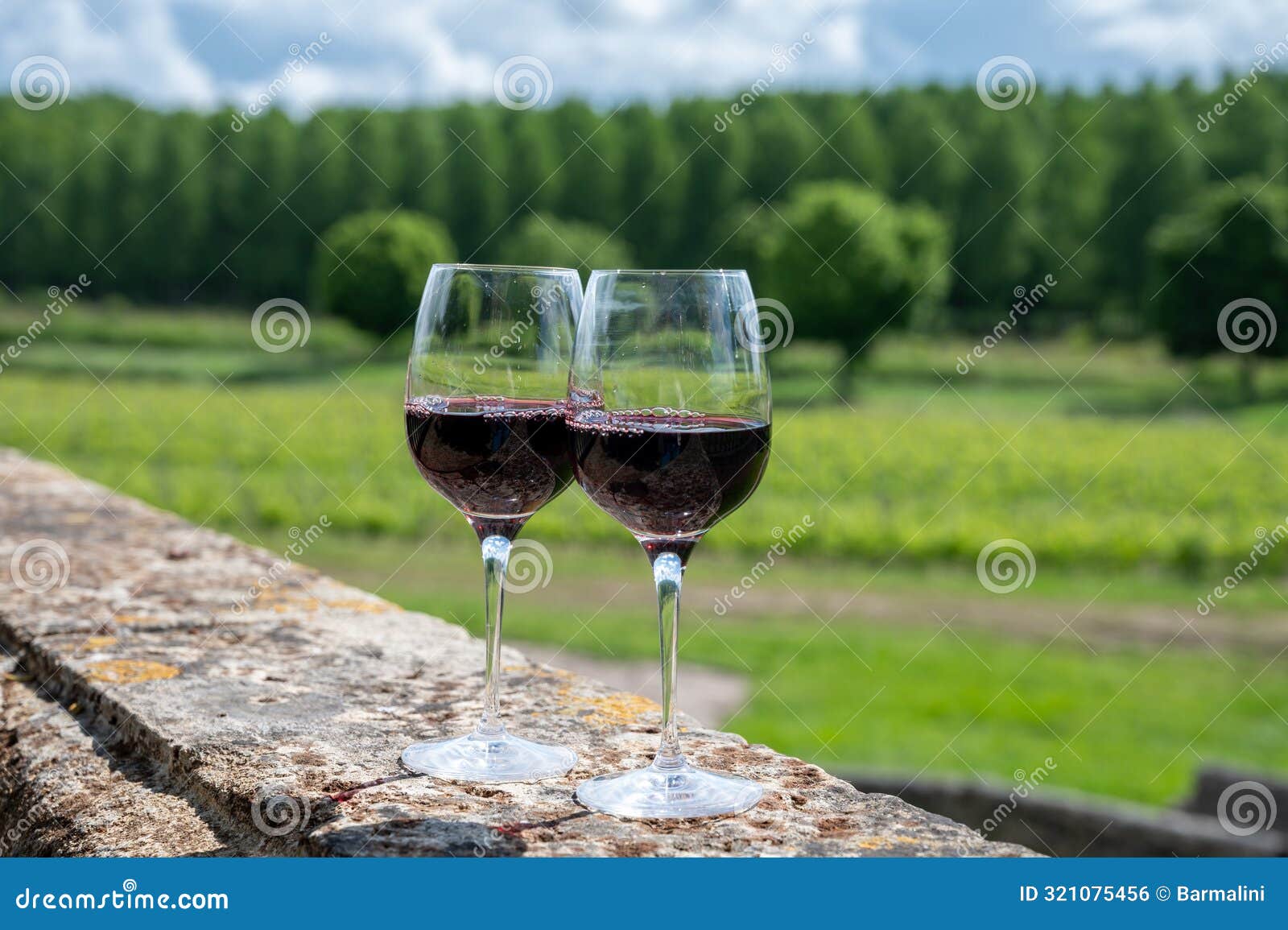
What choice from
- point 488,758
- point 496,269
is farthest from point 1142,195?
point 488,758

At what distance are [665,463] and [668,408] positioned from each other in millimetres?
89

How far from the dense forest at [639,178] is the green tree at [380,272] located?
620cm

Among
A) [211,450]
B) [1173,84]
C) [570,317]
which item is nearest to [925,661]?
[570,317]

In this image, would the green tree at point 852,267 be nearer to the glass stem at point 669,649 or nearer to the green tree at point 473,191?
the green tree at point 473,191

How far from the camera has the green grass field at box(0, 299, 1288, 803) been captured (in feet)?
40.1

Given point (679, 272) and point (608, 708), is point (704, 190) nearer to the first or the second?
point (608, 708)

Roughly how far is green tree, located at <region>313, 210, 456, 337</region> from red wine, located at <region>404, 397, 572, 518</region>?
190 feet

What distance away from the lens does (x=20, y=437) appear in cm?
2858

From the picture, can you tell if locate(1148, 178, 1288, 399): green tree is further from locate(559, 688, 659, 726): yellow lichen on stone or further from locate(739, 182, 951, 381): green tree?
locate(559, 688, 659, 726): yellow lichen on stone

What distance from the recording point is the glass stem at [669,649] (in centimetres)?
196

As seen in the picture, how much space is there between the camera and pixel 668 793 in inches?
76.0

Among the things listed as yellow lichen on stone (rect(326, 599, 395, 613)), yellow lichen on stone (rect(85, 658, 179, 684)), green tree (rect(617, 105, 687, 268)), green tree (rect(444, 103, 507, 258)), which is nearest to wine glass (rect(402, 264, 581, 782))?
yellow lichen on stone (rect(85, 658, 179, 684))

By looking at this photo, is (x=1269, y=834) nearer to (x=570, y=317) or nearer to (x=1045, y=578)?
(x=570, y=317)

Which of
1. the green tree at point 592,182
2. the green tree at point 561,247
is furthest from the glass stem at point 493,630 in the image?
the green tree at point 592,182
